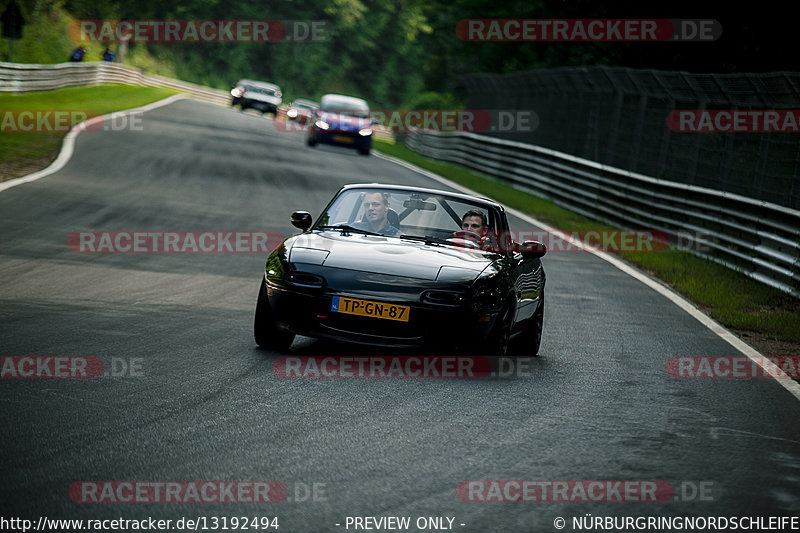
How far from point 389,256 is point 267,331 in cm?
98

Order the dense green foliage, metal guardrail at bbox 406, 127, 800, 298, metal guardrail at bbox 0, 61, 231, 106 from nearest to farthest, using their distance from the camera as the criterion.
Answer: metal guardrail at bbox 406, 127, 800, 298
the dense green foliage
metal guardrail at bbox 0, 61, 231, 106

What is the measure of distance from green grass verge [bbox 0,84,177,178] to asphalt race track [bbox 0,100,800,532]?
32.9 feet

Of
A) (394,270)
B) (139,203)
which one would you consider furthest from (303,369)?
(139,203)

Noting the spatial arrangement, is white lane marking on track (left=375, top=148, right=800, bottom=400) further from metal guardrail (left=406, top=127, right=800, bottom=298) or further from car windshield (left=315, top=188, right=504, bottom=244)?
car windshield (left=315, top=188, right=504, bottom=244)

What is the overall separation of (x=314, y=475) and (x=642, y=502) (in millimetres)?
1403

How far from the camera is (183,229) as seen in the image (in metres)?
15.5

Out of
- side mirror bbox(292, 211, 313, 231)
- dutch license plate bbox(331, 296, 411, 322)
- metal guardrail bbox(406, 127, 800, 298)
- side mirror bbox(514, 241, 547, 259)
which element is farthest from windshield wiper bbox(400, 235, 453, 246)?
metal guardrail bbox(406, 127, 800, 298)

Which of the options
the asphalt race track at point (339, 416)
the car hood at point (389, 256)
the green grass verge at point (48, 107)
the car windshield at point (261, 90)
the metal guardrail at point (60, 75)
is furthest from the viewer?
the car windshield at point (261, 90)

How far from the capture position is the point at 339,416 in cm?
613

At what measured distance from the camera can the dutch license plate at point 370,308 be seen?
7.50 meters

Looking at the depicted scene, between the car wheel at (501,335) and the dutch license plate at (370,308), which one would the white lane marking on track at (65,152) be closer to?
the dutch license plate at (370,308)

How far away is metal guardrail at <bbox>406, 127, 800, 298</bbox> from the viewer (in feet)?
46.6

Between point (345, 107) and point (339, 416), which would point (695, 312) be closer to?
point (339, 416)

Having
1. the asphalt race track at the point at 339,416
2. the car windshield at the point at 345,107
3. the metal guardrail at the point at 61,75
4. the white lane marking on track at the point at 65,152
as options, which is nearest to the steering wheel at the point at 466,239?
the asphalt race track at the point at 339,416
